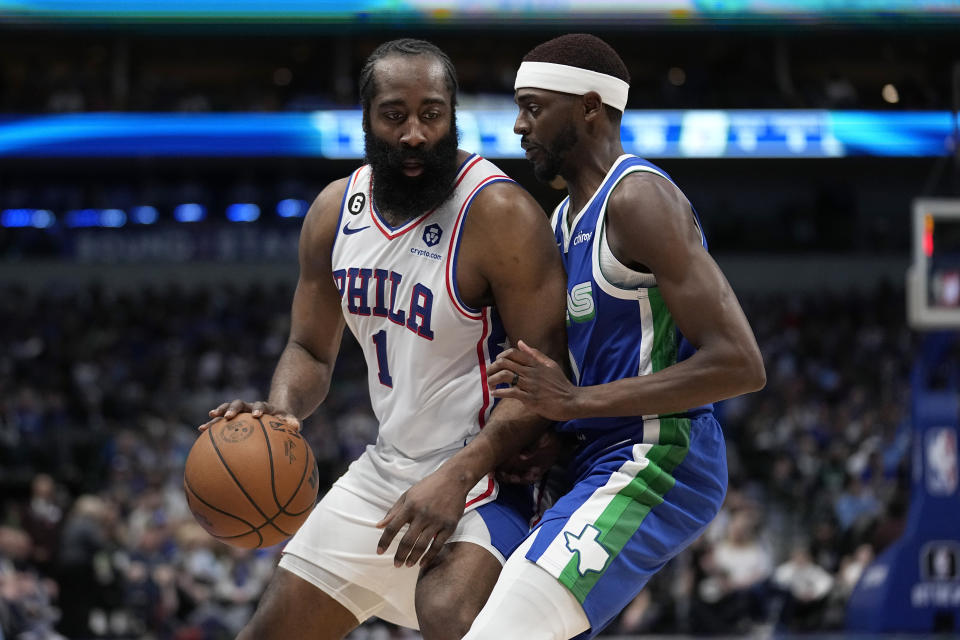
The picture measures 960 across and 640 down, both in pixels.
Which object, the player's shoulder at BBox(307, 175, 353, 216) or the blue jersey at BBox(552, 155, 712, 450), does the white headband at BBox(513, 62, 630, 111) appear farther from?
the player's shoulder at BBox(307, 175, 353, 216)

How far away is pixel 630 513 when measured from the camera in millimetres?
3383

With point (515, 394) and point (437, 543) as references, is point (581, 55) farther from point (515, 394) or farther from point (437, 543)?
point (437, 543)

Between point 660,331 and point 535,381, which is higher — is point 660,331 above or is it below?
above

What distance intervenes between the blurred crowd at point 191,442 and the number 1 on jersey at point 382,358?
5921 millimetres

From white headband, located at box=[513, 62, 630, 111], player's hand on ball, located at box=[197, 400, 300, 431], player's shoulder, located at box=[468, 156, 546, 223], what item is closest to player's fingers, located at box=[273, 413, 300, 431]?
player's hand on ball, located at box=[197, 400, 300, 431]

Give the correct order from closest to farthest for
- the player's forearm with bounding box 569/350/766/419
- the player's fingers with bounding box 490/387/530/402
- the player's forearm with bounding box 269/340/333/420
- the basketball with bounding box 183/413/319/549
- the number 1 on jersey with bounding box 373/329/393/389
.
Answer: the player's forearm with bounding box 569/350/766/419 < the player's fingers with bounding box 490/387/530/402 < the basketball with bounding box 183/413/319/549 < the number 1 on jersey with bounding box 373/329/393/389 < the player's forearm with bounding box 269/340/333/420

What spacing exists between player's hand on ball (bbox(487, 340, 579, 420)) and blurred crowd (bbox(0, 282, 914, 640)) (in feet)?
21.5

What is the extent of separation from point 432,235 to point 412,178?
0.59 feet

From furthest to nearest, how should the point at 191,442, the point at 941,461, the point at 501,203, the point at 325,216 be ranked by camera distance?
the point at 191,442
the point at 941,461
the point at 325,216
the point at 501,203

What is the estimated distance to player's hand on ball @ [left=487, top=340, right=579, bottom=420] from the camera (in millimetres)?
3311

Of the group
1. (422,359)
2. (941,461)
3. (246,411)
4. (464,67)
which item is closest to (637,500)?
(422,359)

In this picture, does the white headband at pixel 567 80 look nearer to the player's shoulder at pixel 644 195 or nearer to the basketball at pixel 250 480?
the player's shoulder at pixel 644 195

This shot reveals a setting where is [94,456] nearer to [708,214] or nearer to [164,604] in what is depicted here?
[164,604]

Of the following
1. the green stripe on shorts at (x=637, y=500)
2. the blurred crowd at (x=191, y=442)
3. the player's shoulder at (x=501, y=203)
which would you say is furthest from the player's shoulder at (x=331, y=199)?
the blurred crowd at (x=191, y=442)
